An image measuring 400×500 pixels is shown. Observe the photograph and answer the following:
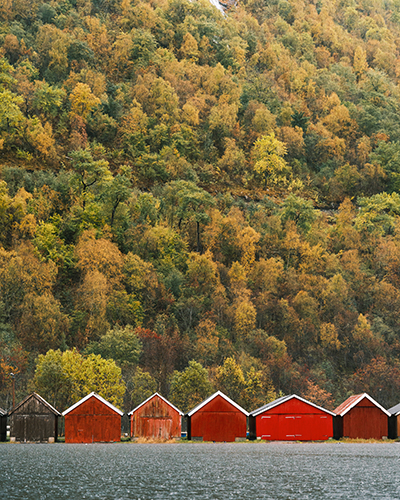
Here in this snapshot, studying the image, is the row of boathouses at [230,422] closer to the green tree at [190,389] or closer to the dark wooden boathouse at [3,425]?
the dark wooden boathouse at [3,425]

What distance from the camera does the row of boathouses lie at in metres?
76.8

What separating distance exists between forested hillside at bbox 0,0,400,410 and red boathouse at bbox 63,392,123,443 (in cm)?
680

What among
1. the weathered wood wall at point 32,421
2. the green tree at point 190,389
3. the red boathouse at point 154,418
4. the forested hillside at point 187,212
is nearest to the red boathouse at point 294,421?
the red boathouse at point 154,418

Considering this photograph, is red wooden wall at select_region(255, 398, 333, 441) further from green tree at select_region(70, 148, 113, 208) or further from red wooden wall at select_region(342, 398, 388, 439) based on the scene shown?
green tree at select_region(70, 148, 113, 208)

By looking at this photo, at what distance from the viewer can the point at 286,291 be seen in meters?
117

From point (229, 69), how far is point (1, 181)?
232ft

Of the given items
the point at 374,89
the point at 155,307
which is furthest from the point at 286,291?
the point at 374,89

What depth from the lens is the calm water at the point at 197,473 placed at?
40.1m

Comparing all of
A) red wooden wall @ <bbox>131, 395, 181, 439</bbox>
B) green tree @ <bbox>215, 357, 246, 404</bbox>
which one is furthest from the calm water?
green tree @ <bbox>215, 357, 246, 404</bbox>

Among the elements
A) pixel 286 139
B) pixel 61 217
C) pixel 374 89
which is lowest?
pixel 61 217

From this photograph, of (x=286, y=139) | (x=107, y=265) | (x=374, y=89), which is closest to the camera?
(x=107, y=265)

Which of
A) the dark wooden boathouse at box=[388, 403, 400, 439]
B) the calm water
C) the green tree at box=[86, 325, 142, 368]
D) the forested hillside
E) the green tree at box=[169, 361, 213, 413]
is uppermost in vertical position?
the forested hillside

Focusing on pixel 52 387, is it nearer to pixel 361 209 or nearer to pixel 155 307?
pixel 155 307

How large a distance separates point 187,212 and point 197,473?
75.9 meters
